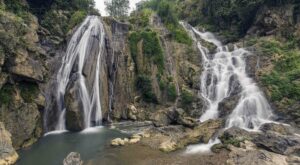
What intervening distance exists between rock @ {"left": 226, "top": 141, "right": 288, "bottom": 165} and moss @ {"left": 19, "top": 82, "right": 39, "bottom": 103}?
693 inches

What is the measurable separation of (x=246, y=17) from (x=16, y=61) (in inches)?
1404

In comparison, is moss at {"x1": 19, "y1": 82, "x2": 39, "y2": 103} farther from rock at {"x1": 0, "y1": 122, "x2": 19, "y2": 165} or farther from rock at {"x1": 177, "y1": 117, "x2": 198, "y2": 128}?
rock at {"x1": 177, "y1": 117, "x2": 198, "y2": 128}

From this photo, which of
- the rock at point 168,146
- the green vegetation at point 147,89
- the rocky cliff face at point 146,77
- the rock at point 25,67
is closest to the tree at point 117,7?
the rocky cliff face at point 146,77

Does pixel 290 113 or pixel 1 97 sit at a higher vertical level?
pixel 1 97

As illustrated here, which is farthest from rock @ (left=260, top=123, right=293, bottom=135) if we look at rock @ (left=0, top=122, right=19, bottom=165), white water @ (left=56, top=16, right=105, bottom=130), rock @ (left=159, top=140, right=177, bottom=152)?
rock @ (left=0, top=122, right=19, bottom=165)

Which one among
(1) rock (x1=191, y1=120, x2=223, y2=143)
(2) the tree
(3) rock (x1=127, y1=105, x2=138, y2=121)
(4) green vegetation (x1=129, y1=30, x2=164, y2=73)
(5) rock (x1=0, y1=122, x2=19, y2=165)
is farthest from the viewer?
(2) the tree

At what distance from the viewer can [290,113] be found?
26.6 m

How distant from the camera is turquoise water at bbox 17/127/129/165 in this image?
1989cm

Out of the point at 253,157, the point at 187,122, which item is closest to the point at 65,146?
the point at 187,122

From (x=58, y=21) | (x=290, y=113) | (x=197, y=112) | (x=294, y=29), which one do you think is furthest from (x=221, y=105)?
(x=58, y=21)

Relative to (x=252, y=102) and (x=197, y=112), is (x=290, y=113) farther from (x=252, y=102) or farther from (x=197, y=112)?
(x=197, y=112)

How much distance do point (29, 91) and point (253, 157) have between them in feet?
64.1

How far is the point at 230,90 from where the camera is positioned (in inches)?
1270

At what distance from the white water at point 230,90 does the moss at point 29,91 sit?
14.7 m
